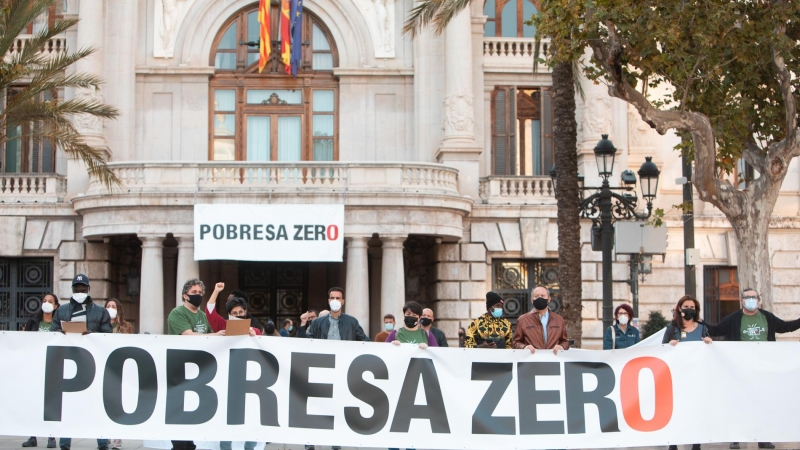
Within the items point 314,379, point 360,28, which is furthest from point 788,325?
point 360,28

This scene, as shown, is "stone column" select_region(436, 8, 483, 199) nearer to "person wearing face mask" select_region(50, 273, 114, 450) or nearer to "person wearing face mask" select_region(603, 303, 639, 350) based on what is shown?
"person wearing face mask" select_region(603, 303, 639, 350)

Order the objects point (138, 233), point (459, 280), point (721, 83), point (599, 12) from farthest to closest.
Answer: point (459, 280), point (138, 233), point (721, 83), point (599, 12)

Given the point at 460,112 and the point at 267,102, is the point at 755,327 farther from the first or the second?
the point at 267,102

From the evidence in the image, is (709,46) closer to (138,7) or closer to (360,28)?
(360,28)

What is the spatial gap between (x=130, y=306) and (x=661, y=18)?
18.8 m

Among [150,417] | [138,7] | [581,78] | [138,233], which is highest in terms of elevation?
[138,7]

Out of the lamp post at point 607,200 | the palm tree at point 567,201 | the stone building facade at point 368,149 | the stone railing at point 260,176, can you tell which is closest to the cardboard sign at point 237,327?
the lamp post at point 607,200

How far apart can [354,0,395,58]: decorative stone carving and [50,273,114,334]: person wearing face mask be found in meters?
19.4

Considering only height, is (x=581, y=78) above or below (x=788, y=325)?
above

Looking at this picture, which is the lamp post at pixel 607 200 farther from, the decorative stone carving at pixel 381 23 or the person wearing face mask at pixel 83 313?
Answer: the decorative stone carving at pixel 381 23

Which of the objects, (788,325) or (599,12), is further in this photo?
(599,12)

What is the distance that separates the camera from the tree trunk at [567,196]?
67.4ft

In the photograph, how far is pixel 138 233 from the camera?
27922 mm

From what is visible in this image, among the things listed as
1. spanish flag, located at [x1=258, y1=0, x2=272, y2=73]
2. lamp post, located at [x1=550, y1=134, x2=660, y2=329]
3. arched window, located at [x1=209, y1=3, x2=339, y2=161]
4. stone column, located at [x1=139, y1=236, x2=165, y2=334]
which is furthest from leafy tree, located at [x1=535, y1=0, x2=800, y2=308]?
arched window, located at [x1=209, y1=3, x2=339, y2=161]
